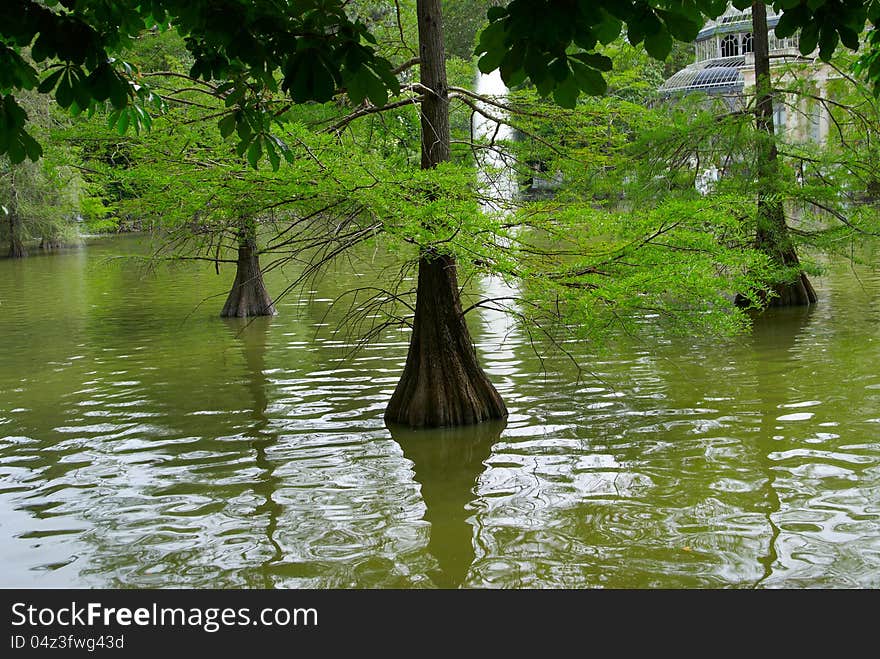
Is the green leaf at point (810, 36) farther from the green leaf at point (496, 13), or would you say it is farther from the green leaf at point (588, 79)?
the green leaf at point (496, 13)

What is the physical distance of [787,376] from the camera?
11875mm

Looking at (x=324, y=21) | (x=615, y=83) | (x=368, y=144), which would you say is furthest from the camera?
(x=615, y=83)

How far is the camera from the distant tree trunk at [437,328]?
9820mm

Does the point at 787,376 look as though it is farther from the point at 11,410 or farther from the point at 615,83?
the point at 11,410

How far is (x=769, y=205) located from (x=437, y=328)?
859cm

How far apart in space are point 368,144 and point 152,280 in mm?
16037

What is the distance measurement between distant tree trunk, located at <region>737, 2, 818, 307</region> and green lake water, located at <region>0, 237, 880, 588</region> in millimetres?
1713

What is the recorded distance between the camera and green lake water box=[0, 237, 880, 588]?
20.9ft

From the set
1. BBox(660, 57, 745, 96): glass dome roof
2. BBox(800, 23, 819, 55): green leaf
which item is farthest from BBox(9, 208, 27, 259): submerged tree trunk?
BBox(800, 23, 819, 55): green leaf

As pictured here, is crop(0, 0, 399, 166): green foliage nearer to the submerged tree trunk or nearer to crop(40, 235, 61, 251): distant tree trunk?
the submerged tree trunk
